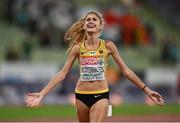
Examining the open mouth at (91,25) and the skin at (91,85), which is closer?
the skin at (91,85)

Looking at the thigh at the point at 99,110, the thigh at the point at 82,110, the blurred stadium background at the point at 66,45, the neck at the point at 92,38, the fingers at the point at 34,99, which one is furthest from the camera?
the blurred stadium background at the point at 66,45

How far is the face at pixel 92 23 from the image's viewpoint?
270 inches

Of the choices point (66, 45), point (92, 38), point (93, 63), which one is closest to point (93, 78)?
point (93, 63)

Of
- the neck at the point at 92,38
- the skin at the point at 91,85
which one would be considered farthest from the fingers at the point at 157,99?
the neck at the point at 92,38

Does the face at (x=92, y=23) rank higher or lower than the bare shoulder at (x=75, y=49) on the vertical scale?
higher

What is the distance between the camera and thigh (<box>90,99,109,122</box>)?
21.8 ft

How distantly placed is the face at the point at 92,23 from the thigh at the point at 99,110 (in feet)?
2.82

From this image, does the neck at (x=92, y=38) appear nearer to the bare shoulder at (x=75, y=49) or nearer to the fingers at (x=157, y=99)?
the bare shoulder at (x=75, y=49)

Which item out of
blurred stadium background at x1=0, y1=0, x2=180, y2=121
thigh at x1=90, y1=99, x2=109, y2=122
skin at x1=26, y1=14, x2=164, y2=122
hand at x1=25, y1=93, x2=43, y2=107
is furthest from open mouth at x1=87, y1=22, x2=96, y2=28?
blurred stadium background at x1=0, y1=0, x2=180, y2=121

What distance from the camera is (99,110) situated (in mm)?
6668

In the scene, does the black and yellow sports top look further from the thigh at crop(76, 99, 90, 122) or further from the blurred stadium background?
the blurred stadium background

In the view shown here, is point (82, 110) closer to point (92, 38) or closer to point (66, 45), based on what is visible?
point (92, 38)

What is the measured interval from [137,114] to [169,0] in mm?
5519

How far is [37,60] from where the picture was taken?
1792 centimetres
